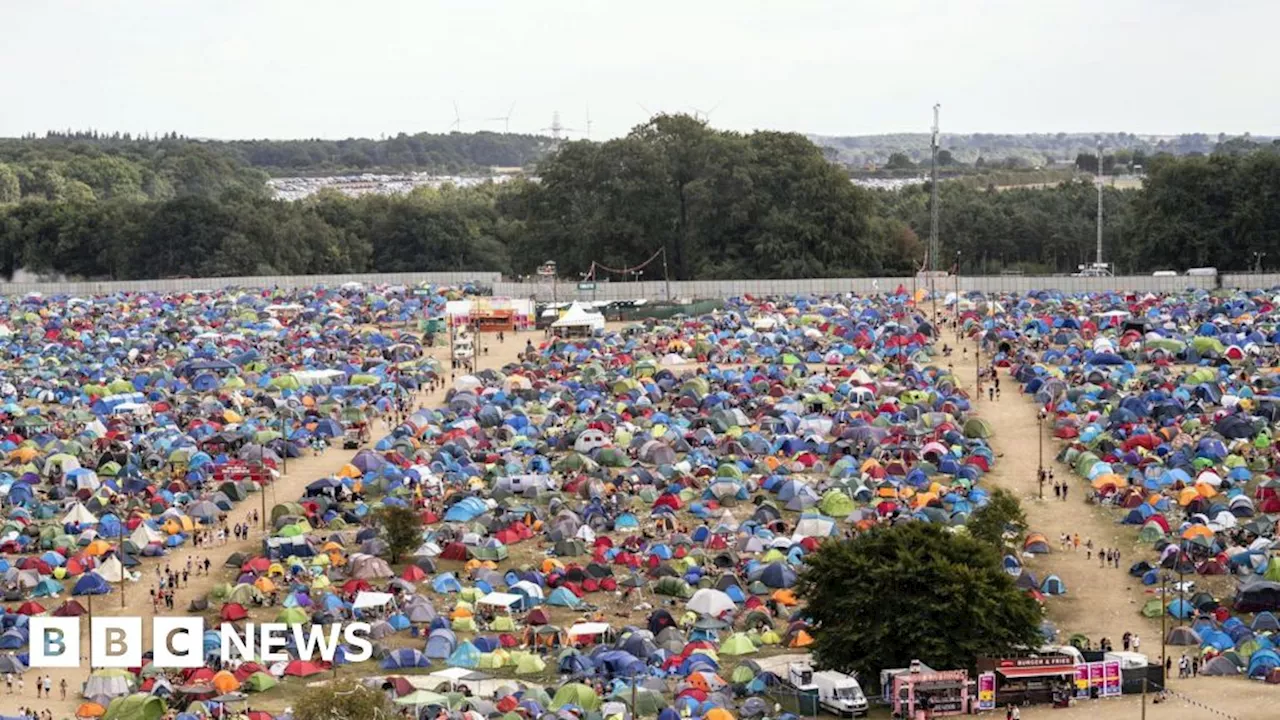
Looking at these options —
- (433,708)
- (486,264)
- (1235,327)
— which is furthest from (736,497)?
(486,264)

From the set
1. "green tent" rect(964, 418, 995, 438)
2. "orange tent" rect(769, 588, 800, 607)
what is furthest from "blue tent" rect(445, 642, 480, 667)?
"green tent" rect(964, 418, 995, 438)

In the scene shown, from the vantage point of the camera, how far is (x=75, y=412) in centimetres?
4662

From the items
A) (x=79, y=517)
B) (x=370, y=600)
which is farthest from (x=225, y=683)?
(x=79, y=517)

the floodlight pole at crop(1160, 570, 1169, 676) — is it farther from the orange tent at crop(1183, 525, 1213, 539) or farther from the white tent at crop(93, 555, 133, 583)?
the white tent at crop(93, 555, 133, 583)

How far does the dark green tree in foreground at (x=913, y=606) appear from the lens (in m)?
25.5

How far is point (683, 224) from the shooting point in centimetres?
7494

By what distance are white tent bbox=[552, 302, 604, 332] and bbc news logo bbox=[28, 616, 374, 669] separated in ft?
99.0

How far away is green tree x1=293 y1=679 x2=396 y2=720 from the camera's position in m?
23.0

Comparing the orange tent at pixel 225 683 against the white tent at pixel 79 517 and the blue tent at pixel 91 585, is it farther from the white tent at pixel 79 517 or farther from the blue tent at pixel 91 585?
the white tent at pixel 79 517

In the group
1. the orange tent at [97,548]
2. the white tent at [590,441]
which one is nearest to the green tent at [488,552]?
the orange tent at [97,548]

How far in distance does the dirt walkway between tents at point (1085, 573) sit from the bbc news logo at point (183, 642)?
938 cm

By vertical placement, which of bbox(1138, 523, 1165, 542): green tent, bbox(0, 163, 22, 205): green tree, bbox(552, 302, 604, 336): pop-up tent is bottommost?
bbox(1138, 523, 1165, 542): green tent

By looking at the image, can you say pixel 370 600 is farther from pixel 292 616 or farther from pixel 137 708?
pixel 137 708

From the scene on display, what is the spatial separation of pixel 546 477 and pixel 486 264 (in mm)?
49826
